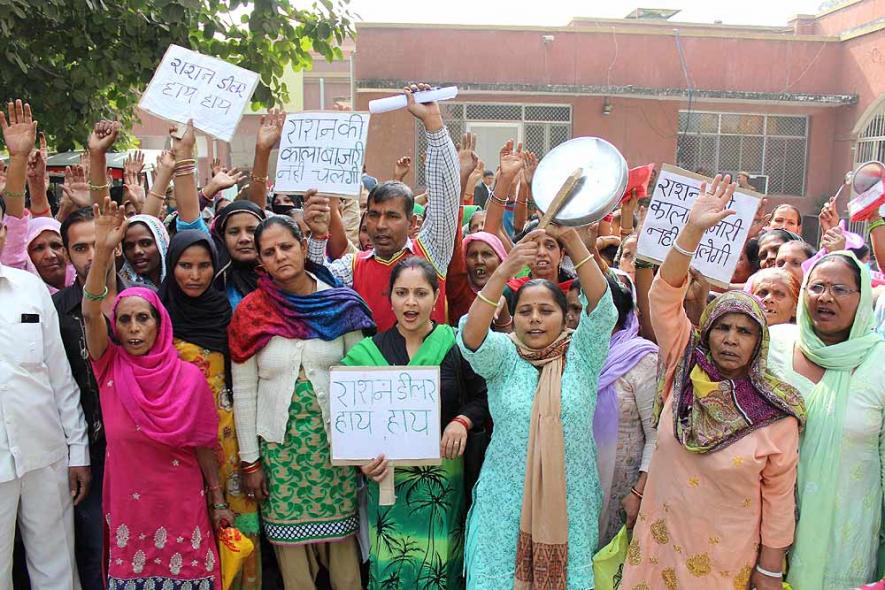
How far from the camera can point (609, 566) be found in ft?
9.94

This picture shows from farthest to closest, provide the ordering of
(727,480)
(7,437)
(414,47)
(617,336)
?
(414,47) → (617,336) → (7,437) → (727,480)

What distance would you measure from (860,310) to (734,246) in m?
0.55

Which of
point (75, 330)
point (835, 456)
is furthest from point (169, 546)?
point (835, 456)

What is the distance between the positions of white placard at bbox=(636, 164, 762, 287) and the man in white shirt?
102 inches

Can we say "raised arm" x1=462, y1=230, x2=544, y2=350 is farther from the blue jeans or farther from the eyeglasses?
the blue jeans

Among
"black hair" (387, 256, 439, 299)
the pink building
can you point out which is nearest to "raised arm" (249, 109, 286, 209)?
"black hair" (387, 256, 439, 299)

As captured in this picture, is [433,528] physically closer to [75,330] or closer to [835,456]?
[835,456]

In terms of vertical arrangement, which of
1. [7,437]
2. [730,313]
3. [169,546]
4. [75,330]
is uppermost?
[730,313]

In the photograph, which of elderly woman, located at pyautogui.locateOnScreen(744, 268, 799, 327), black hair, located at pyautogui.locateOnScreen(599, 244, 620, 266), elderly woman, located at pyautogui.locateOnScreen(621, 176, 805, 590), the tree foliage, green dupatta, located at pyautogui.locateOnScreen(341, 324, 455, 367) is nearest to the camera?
elderly woman, located at pyautogui.locateOnScreen(621, 176, 805, 590)

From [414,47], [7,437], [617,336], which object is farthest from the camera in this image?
[414,47]

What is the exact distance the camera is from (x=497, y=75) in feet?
53.9

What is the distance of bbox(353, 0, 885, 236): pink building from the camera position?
16250mm

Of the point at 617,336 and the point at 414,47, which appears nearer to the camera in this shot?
the point at 617,336

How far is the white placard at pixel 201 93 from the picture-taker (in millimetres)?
4051
